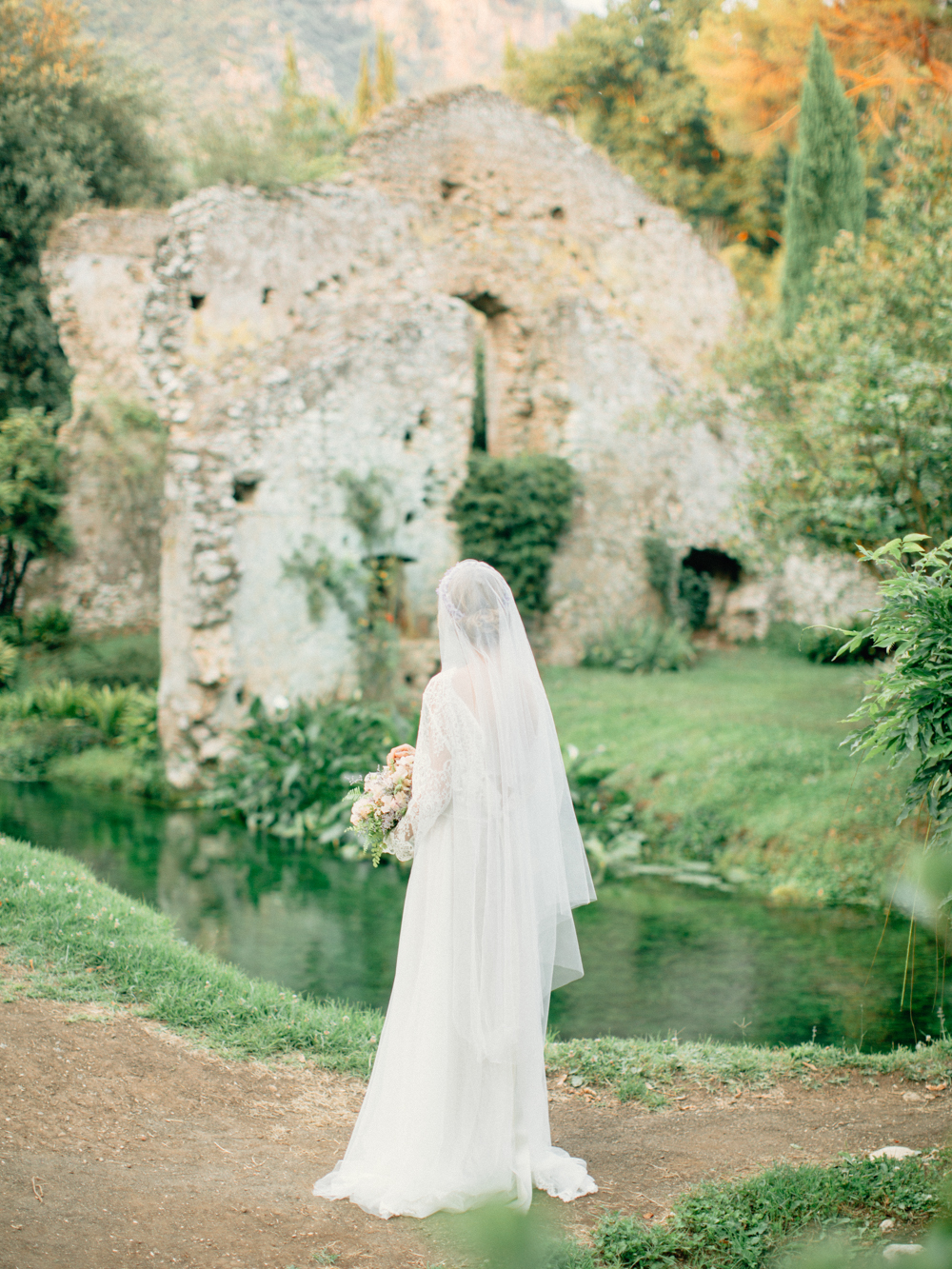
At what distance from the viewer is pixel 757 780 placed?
31.1ft

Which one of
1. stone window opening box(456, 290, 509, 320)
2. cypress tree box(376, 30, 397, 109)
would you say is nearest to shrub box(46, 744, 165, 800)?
stone window opening box(456, 290, 509, 320)

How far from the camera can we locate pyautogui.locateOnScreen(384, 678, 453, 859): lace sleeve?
11.6ft

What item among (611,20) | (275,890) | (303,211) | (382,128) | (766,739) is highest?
(611,20)

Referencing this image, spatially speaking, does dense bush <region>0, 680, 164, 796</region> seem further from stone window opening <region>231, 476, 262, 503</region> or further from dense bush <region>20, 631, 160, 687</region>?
stone window opening <region>231, 476, 262, 503</region>

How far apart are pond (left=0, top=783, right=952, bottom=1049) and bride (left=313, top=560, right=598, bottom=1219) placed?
8.24ft

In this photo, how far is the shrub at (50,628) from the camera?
15.5 meters

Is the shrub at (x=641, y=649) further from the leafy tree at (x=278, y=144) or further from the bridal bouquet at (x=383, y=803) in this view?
the bridal bouquet at (x=383, y=803)

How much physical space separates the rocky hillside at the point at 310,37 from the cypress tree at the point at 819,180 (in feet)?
43.3

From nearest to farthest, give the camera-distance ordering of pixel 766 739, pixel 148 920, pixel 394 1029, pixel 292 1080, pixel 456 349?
pixel 394 1029
pixel 292 1080
pixel 148 920
pixel 766 739
pixel 456 349

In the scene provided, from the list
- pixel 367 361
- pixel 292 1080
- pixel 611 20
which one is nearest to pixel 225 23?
pixel 611 20

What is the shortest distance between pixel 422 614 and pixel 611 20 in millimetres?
21873

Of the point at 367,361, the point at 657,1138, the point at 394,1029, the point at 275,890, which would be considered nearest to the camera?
the point at 394,1029

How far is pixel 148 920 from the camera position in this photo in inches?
233

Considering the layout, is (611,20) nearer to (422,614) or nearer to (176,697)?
(422,614)
